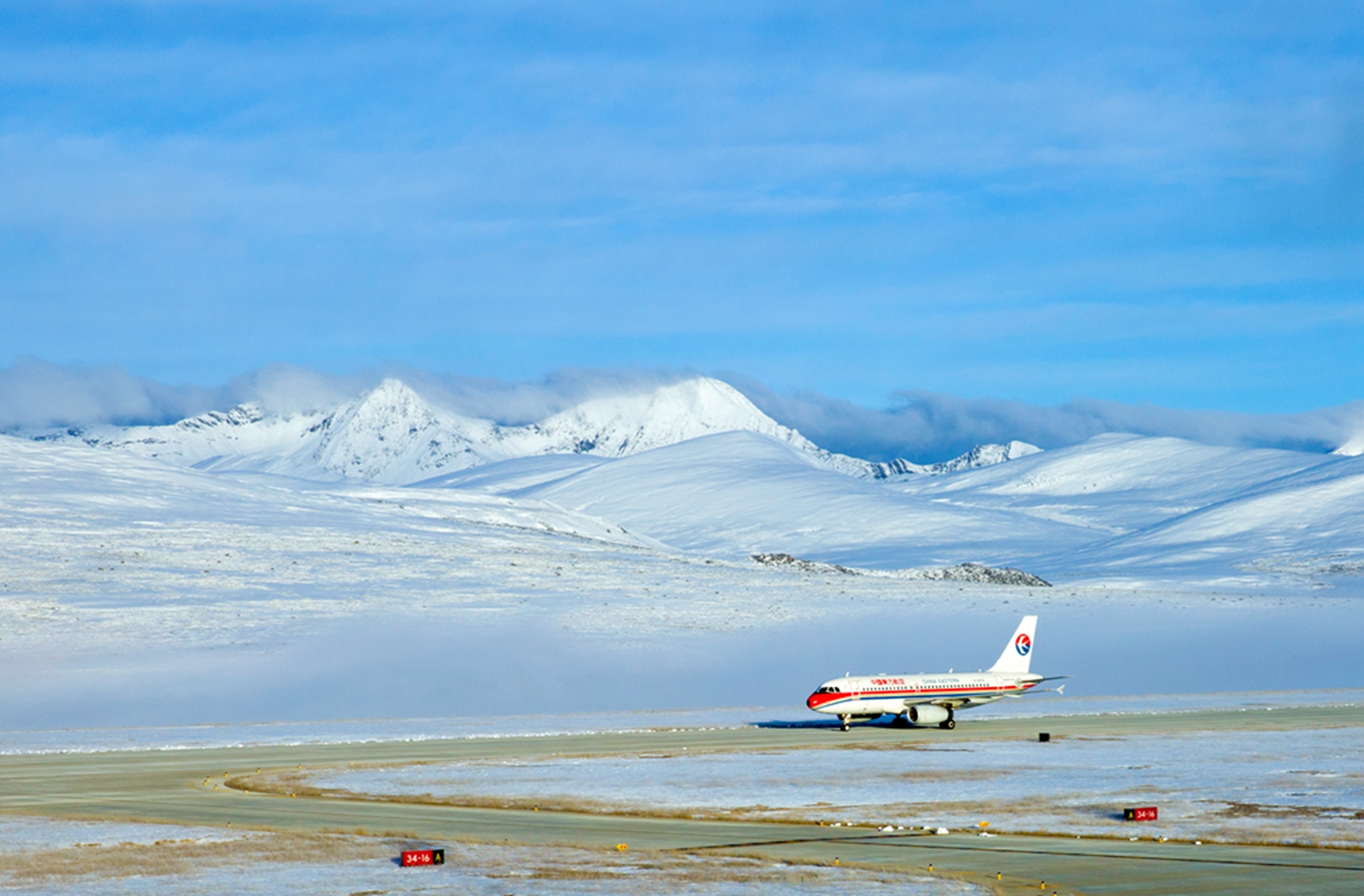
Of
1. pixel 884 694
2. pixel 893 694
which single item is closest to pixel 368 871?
pixel 884 694

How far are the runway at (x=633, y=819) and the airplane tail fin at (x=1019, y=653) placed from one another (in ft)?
36.3

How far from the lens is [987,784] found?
58.9 m

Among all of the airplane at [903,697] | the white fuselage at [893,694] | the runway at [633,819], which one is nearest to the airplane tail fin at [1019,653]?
the airplane at [903,697]

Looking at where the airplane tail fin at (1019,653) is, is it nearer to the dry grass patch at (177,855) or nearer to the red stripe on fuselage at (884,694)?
the red stripe on fuselage at (884,694)

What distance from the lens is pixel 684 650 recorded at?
132 meters

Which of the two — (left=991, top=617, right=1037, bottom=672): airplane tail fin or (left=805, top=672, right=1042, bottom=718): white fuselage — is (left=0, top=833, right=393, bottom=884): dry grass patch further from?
(left=991, top=617, right=1037, bottom=672): airplane tail fin

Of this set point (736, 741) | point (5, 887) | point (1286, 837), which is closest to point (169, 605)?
point (736, 741)

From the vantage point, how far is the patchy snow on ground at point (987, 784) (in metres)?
47.8

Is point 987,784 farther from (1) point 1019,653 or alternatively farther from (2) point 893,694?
(1) point 1019,653

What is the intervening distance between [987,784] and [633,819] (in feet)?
51.9

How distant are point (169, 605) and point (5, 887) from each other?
99342mm

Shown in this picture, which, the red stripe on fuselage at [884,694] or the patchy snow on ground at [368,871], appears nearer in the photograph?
the patchy snow on ground at [368,871]

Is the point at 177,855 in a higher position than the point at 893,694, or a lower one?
lower

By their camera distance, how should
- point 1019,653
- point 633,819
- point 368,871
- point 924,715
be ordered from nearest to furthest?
point 368,871 < point 633,819 < point 924,715 < point 1019,653
